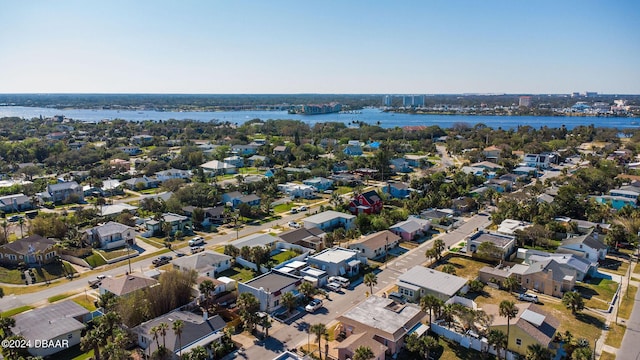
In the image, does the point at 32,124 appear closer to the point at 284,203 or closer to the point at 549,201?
the point at 284,203

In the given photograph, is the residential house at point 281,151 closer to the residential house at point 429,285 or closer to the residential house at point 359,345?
the residential house at point 429,285

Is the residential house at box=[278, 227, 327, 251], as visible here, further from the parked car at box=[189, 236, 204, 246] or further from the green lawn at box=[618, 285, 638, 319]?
the green lawn at box=[618, 285, 638, 319]

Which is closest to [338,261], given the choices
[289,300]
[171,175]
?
[289,300]

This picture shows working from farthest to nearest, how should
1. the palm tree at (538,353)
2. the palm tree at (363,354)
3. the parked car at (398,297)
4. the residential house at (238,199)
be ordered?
the residential house at (238,199) → the parked car at (398,297) → the palm tree at (538,353) → the palm tree at (363,354)

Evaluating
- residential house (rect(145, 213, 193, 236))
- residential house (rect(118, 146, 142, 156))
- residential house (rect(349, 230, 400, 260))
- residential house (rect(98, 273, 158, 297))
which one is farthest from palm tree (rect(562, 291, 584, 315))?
residential house (rect(118, 146, 142, 156))

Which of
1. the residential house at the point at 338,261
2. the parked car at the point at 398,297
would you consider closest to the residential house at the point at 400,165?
the residential house at the point at 338,261

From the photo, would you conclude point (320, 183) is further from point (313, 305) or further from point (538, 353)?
point (538, 353)

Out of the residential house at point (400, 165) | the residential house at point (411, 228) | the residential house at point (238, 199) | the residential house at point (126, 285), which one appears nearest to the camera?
the residential house at point (126, 285)
